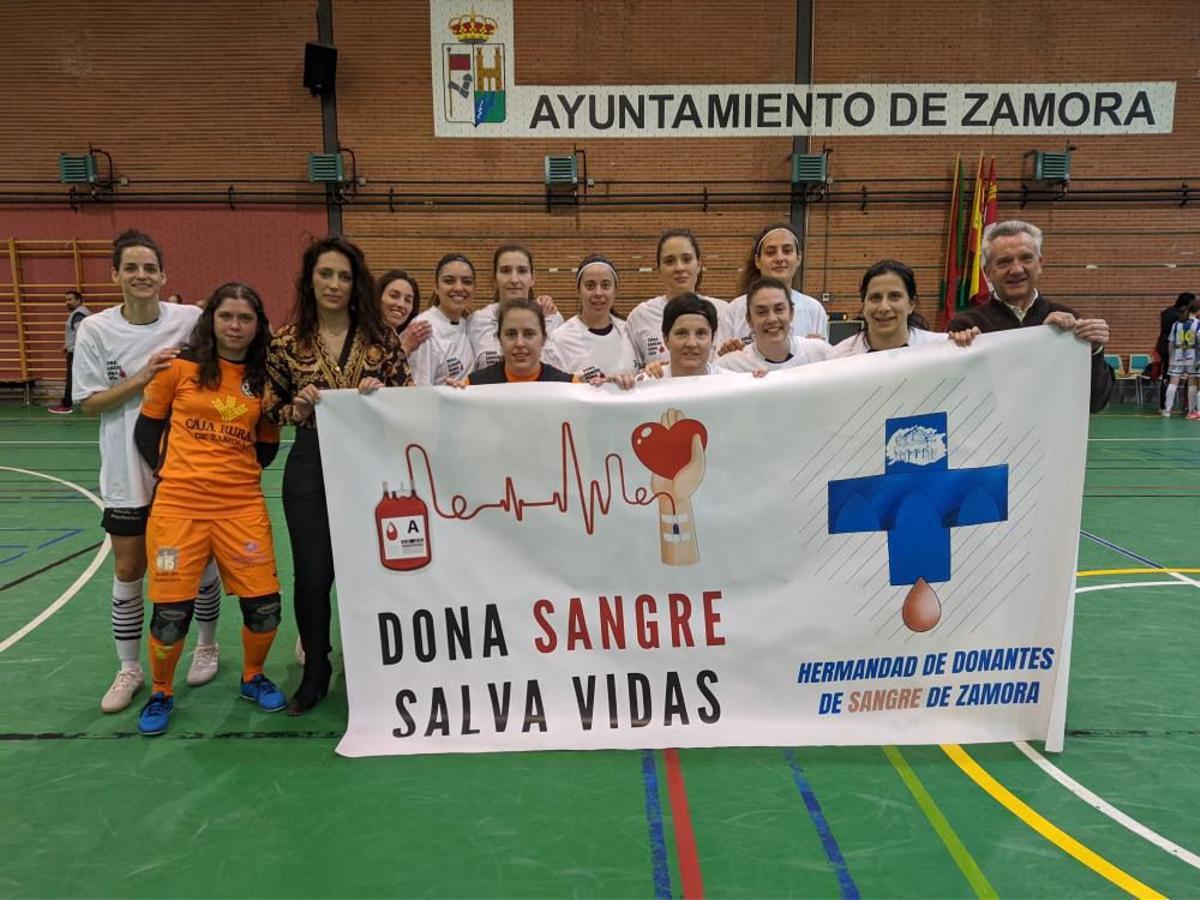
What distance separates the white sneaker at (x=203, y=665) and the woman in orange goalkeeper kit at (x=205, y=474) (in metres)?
0.32

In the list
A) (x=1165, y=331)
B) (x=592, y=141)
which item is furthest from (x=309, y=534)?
(x=1165, y=331)

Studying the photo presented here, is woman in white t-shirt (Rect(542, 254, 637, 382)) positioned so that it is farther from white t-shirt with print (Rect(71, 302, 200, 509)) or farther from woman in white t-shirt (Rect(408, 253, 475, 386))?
white t-shirt with print (Rect(71, 302, 200, 509))

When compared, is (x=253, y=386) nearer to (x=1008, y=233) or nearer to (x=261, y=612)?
(x=261, y=612)

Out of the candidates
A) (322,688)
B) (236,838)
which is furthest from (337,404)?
(236,838)

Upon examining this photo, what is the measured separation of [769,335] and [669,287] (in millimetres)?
1009

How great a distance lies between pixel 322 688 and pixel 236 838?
90 centimetres

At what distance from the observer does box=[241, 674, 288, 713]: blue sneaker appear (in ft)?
10.2

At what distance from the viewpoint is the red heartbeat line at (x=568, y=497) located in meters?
2.82

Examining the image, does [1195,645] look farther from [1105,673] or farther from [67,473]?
[67,473]

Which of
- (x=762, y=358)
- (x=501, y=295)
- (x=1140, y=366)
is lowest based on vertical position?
(x=1140, y=366)

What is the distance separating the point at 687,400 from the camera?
2.82 metres

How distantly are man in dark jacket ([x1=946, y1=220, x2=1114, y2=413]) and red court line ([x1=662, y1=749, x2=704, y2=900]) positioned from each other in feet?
6.45

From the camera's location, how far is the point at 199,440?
2.92 meters

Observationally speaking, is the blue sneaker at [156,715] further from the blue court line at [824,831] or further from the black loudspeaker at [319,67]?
the black loudspeaker at [319,67]
